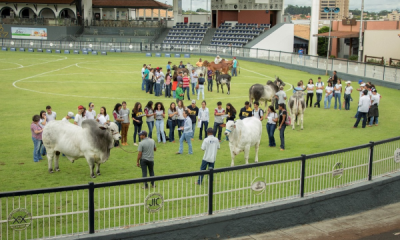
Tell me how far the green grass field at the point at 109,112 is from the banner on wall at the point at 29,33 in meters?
20.1

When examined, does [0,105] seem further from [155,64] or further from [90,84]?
[155,64]

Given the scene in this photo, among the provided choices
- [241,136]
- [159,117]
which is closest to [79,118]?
[159,117]

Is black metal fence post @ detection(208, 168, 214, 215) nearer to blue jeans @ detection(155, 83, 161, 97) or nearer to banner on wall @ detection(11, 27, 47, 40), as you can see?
blue jeans @ detection(155, 83, 161, 97)

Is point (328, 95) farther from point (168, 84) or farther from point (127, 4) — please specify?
point (127, 4)

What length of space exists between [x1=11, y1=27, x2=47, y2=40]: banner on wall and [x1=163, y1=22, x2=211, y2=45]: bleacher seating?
1886 centimetres

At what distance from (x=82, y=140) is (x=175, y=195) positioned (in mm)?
4193

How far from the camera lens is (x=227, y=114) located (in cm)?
1895

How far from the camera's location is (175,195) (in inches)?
459

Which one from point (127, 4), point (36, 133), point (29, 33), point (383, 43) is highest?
point (127, 4)

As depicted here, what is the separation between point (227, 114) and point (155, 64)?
29.1 meters

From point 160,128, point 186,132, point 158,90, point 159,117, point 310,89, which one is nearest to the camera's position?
point 186,132

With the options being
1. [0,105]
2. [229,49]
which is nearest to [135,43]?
[229,49]

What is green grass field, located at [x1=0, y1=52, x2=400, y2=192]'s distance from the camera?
1556cm

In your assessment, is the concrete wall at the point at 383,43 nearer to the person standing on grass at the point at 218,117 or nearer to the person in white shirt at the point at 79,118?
the person standing on grass at the point at 218,117
